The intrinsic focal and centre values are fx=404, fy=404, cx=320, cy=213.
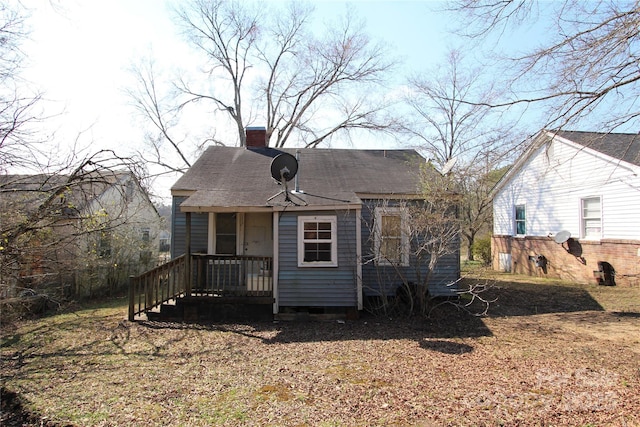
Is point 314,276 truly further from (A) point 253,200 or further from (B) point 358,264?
→ (A) point 253,200

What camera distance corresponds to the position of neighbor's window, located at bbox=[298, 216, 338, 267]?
9.50 metres

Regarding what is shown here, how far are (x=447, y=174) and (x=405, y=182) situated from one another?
4.97 feet

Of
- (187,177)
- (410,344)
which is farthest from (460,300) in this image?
(187,177)

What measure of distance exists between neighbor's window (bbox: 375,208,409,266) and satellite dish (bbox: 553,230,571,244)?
8.46 m

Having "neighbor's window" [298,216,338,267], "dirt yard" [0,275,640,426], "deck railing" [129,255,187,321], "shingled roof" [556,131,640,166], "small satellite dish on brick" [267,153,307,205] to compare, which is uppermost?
"shingled roof" [556,131,640,166]

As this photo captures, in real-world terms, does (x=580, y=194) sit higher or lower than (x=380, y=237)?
higher

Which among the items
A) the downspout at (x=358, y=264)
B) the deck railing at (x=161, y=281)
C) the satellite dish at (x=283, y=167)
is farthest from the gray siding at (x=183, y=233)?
the downspout at (x=358, y=264)

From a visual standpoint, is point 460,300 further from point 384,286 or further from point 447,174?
point 447,174

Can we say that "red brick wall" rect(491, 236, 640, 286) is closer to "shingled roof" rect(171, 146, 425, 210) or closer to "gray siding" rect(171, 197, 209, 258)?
"shingled roof" rect(171, 146, 425, 210)

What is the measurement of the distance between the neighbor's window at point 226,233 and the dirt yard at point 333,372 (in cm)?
271

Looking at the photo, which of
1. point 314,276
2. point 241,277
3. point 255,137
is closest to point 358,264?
point 314,276

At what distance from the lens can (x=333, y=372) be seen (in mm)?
6059

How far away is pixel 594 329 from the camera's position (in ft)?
28.0

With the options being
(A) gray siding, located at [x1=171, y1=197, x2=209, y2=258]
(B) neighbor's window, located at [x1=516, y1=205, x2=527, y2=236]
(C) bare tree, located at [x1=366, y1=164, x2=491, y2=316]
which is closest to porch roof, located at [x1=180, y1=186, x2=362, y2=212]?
(A) gray siding, located at [x1=171, y1=197, x2=209, y2=258]
